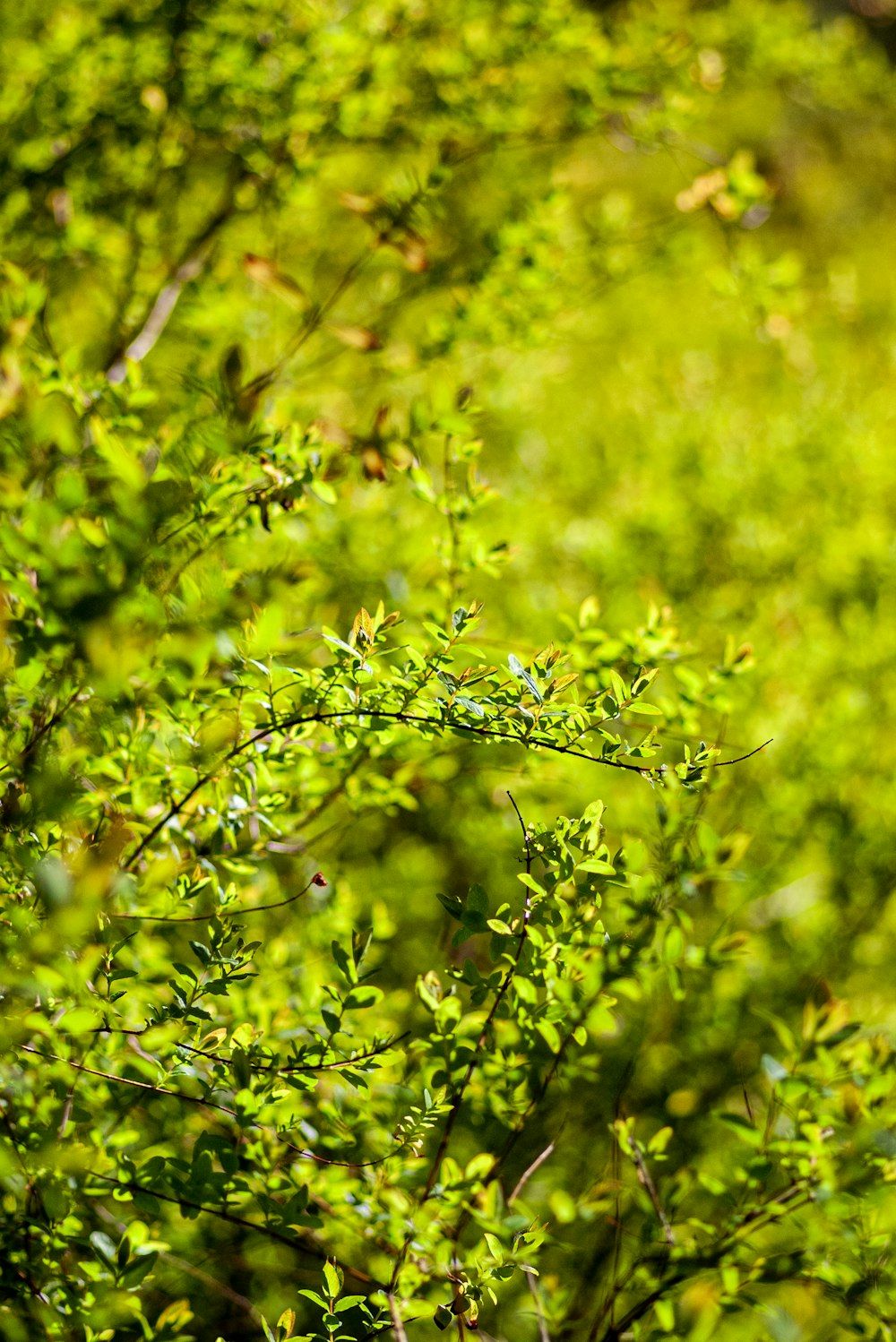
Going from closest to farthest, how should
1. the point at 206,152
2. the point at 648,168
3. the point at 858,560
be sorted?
the point at 206,152
the point at 858,560
the point at 648,168

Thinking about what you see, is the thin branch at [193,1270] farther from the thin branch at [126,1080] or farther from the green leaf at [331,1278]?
the thin branch at [126,1080]

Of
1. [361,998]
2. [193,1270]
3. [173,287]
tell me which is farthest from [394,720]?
[173,287]

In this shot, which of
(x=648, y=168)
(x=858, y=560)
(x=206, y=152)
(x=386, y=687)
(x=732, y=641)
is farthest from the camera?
(x=648, y=168)

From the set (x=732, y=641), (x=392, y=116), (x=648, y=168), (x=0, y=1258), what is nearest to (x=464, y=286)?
(x=392, y=116)

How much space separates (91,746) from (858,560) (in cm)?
305

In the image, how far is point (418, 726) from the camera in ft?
3.38

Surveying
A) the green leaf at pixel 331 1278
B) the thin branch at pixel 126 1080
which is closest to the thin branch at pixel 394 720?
the thin branch at pixel 126 1080

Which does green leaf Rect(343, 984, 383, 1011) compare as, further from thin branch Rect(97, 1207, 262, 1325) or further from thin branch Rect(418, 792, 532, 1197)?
thin branch Rect(97, 1207, 262, 1325)

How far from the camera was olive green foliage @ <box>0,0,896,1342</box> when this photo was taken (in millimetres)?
991

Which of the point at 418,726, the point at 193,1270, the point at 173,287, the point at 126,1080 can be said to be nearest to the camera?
the point at 126,1080

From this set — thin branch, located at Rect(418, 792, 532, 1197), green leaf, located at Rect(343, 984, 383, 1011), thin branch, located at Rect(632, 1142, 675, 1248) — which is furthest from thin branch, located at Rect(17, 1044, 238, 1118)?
thin branch, located at Rect(632, 1142, 675, 1248)

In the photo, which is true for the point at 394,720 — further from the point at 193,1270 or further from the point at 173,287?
the point at 173,287

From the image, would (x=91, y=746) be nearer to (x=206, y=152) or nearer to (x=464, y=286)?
(x=464, y=286)

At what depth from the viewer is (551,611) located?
268 centimetres
